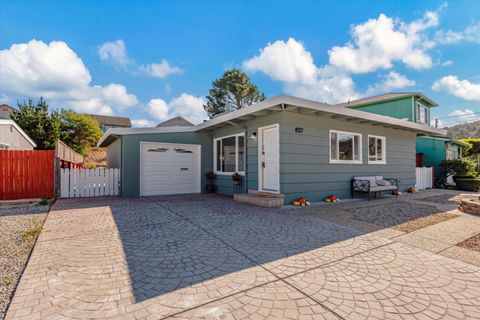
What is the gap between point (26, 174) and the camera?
741cm

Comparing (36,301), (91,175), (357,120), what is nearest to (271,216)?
(36,301)

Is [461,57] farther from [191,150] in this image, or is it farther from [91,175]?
[91,175]

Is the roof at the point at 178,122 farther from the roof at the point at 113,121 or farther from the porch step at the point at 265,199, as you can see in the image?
the roof at the point at 113,121

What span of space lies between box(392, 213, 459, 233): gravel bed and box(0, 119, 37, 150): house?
49.4ft

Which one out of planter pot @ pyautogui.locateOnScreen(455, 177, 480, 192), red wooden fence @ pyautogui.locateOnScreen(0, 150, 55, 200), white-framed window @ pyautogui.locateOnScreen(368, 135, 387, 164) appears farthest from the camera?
planter pot @ pyautogui.locateOnScreen(455, 177, 480, 192)

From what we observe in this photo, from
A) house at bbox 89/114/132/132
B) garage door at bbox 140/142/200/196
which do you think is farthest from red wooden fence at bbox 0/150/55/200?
house at bbox 89/114/132/132

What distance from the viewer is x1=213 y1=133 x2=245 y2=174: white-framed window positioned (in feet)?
26.8

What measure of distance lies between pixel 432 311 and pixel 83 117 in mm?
26600


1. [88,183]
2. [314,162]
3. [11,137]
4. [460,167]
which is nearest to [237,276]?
[314,162]

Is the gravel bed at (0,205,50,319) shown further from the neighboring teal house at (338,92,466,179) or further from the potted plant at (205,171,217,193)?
the neighboring teal house at (338,92,466,179)

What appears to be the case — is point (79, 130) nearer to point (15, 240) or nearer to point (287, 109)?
point (15, 240)

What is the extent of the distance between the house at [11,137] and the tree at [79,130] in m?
7.64

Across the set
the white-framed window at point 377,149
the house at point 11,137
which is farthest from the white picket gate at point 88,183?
the white-framed window at point 377,149

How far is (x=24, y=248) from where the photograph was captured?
329 centimetres
